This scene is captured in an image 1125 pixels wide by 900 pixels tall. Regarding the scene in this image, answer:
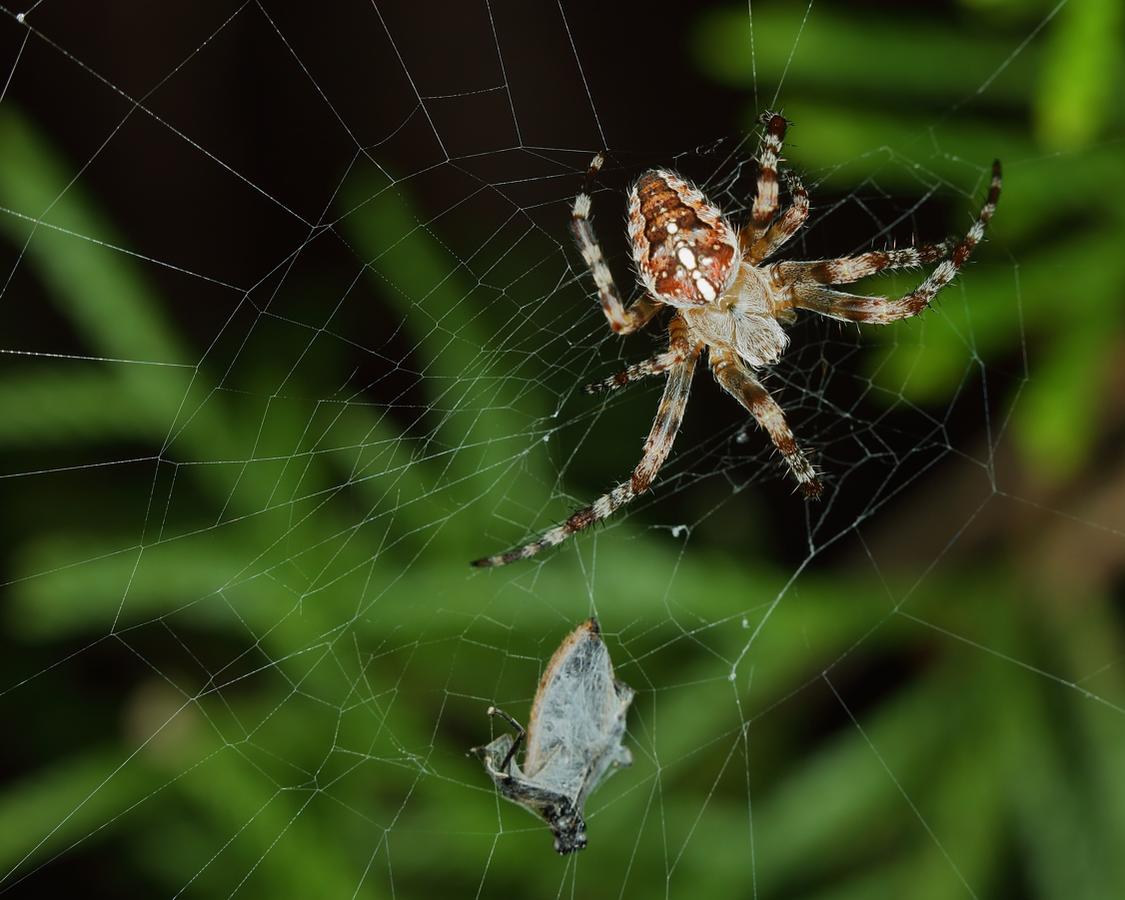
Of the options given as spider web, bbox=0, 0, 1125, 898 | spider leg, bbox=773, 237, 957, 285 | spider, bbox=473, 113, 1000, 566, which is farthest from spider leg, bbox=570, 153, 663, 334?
spider leg, bbox=773, 237, 957, 285

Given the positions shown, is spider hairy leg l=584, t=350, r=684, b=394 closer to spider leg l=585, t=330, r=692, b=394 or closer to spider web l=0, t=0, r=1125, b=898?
spider leg l=585, t=330, r=692, b=394

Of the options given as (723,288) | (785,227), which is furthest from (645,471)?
(785,227)

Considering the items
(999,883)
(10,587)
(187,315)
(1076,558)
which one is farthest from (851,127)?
(187,315)

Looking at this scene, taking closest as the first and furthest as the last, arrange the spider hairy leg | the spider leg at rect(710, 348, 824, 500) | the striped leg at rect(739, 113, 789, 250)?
1. the striped leg at rect(739, 113, 789, 250)
2. the spider hairy leg
3. the spider leg at rect(710, 348, 824, 500)

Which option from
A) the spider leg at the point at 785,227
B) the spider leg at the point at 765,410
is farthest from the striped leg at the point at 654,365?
the spider leg at the point at 785,227

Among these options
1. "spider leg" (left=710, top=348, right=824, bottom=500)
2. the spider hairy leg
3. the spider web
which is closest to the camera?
the spider web

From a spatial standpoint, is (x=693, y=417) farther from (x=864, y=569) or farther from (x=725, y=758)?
(x=725, y=758)

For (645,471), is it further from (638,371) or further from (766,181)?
(766,181)
